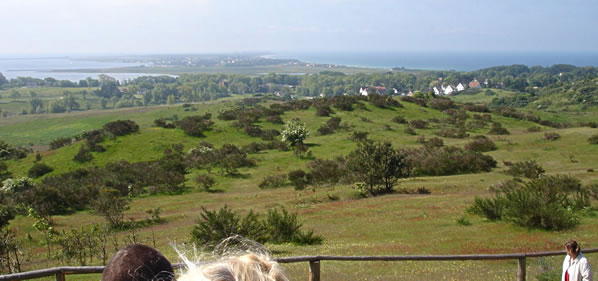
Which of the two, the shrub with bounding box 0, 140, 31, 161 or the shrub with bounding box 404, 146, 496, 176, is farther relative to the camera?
the shrub with bounding box 0, 140, 31, 161

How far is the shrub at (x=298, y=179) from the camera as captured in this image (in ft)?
93.1

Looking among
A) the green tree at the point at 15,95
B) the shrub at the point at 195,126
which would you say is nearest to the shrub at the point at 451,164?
the shrub at the point at 195,126

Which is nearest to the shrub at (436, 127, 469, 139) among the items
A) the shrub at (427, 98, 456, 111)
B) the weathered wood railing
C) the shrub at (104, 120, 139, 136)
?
the shrub at (427, 98, 456, 111)

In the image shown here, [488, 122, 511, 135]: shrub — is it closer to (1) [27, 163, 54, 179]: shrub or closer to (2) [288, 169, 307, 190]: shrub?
(2) [288, 169, 307, 190]: shrub

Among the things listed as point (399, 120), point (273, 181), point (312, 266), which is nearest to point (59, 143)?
point (273, 181)

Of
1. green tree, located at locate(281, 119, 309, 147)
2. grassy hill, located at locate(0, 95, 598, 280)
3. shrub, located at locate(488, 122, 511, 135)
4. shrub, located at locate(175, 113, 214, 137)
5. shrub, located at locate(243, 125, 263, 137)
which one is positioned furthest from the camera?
shrub, located at locate(243, 125, 263, 137)

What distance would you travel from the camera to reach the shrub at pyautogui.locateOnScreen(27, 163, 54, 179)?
36.5m

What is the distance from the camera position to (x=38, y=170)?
121ft

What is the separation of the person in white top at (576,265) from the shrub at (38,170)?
40488mm

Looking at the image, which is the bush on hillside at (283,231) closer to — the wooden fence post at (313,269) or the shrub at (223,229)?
the shrub at (223,229)

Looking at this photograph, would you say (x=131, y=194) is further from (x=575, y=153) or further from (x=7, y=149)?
→ (x=575, y=153)

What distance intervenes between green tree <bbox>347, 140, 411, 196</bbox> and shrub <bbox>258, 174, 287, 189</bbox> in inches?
257

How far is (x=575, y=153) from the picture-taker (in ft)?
109

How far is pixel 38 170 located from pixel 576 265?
41.0 meters
